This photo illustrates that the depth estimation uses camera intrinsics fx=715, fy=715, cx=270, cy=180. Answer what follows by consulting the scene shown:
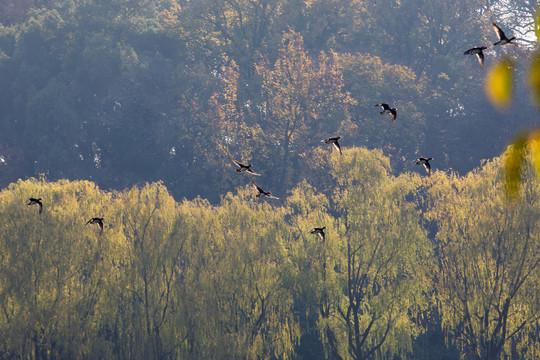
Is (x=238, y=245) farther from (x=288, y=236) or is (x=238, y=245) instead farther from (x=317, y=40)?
(x=317, y=40)

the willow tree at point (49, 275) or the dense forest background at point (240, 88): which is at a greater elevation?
the dense forest background at point (240, 88)

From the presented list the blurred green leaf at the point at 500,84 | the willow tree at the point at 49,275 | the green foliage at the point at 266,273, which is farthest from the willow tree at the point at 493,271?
the blurred green leaf at the point at 500,84

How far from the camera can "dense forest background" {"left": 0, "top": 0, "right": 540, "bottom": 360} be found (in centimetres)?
2923

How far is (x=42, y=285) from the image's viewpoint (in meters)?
28.8

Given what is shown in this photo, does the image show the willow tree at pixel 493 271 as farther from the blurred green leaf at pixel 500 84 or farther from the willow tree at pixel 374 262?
the blurred green leaf at pixel 500 84

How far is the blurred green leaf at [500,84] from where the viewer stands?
2044 inches

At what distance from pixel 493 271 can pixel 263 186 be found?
20728 mm

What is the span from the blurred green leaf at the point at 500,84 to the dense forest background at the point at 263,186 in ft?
2.46

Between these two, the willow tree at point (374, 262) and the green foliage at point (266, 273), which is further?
the willow tree at point (374, 262)

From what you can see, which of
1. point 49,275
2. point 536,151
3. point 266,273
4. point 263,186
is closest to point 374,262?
point 266,273

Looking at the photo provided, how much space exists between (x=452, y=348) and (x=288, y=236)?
973 centimetres

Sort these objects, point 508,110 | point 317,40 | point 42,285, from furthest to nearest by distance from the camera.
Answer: point 317,40, point 508,110, point 42,285

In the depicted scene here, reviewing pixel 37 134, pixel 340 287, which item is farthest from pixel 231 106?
pixel 340 287

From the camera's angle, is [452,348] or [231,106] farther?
[231,106]
